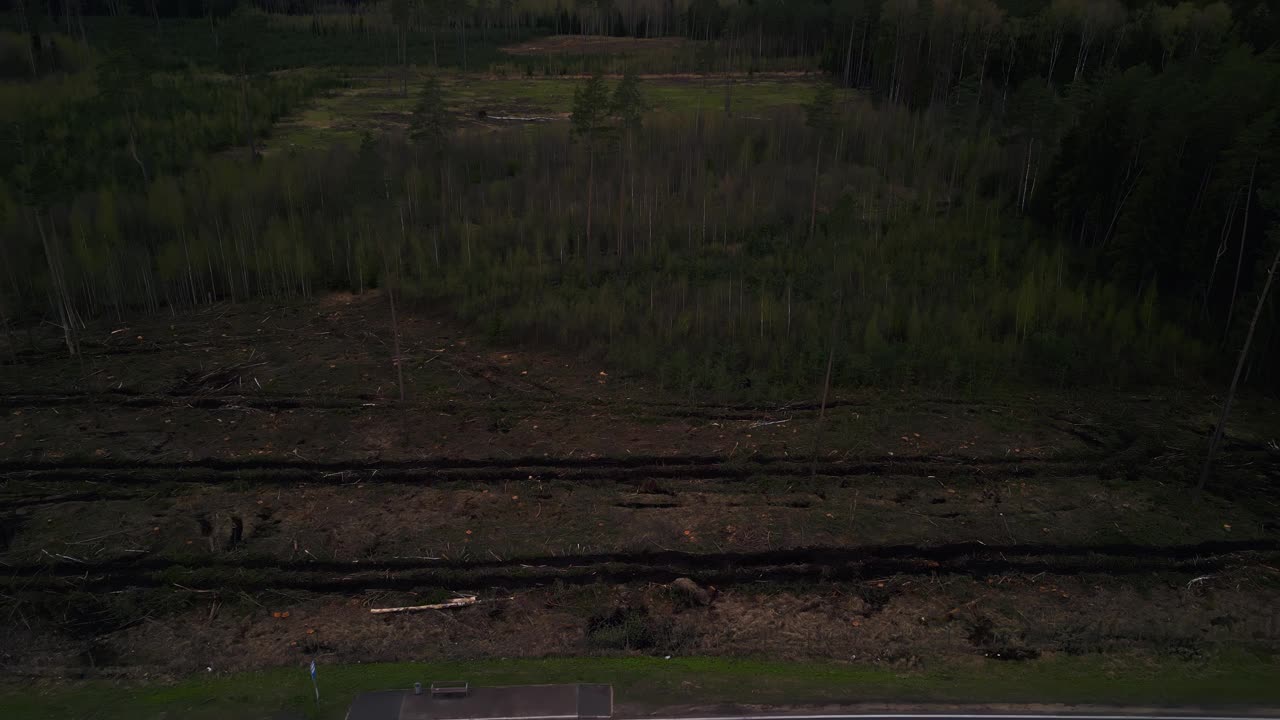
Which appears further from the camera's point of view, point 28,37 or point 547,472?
point 28,37

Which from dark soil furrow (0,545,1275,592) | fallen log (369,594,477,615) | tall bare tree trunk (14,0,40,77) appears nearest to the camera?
fallen log (369,594,477,615)

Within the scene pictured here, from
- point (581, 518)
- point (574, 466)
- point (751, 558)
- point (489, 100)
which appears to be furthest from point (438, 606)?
point (489, 100)

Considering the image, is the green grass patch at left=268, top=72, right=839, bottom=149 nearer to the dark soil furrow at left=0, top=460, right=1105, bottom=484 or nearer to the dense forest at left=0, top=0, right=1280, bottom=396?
the dense forest at left=0, top=0, right=1280, bottom=396

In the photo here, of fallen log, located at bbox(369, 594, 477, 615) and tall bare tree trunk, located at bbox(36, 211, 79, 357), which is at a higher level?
tall bare tree trunk, located at bbox(36, 211, 79, 357)

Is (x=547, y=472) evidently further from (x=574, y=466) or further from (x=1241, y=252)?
(x=1241, y=252)

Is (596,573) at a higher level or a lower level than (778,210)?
lower

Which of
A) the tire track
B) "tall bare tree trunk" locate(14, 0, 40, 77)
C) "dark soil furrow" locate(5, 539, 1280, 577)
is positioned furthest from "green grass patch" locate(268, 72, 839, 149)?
"dark soil furrow" locate(5, 539, 1280, 577)

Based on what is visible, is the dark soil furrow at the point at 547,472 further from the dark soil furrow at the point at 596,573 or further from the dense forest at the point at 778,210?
Answer: the dense forest at the point at 778,210

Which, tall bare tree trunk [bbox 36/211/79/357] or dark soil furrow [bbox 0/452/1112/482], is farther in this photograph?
tall bare tree trunk [bbox 36/211/79/357]
